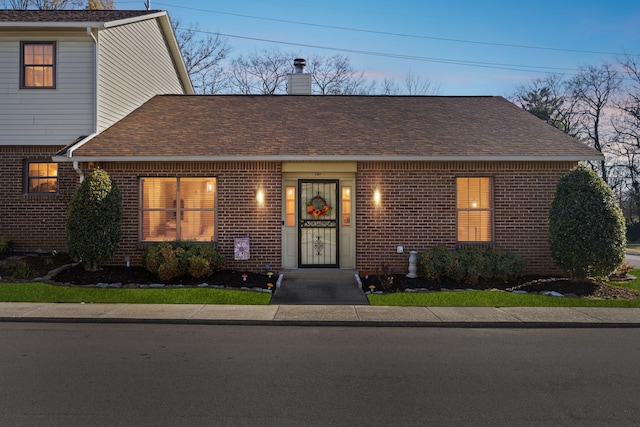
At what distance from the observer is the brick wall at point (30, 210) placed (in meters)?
13.9

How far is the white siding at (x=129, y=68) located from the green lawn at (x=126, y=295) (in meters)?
5.45

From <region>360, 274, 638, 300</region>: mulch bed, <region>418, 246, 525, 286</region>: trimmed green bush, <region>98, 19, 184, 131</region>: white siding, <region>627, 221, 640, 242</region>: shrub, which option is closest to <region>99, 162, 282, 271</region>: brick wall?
<region>98, 19, 184, 131</region>: white siding

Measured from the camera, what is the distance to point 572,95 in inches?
1718

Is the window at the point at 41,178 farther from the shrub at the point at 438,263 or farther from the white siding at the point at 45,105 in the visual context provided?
the shrub at the point at 438,263

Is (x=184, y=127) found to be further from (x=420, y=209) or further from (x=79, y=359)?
(x=79, y=359)

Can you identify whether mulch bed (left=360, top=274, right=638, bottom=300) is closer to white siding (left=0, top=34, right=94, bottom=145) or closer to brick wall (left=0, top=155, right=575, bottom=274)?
brick wall (left=0, top=155, right=575, bottom=274)

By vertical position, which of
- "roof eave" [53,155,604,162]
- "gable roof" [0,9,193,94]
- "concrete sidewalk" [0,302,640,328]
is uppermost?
"gable roof" [0,9,193,94]

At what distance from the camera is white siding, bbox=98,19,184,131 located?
47.5 ft

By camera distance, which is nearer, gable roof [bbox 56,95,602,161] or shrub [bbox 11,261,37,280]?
shrub [bbox 11,261,37,280]

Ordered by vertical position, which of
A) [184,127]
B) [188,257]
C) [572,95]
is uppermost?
[572,95]

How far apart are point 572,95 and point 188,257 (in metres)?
42.4

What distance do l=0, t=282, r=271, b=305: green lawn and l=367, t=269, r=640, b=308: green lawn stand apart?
107 inches

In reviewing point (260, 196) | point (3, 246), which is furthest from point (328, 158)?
point (3, 246)

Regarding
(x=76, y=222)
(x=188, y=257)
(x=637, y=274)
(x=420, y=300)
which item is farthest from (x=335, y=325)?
(x=637, y=274)
